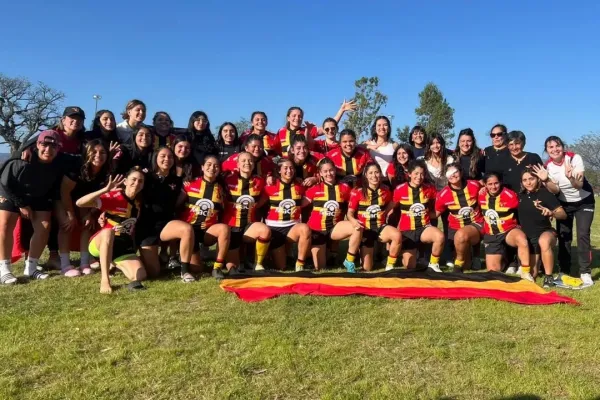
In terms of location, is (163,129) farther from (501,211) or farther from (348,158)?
(501,211)

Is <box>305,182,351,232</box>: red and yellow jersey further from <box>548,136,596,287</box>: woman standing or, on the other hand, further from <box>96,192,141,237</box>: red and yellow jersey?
<box>548,136,596,287</box>: woman standing

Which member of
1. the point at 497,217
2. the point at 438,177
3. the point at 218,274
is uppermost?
the point at 438,177

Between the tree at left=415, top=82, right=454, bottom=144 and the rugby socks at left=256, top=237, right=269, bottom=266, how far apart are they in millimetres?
34114

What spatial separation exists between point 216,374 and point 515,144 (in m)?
5.11

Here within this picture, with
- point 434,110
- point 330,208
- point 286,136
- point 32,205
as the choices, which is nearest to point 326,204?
point 330,208

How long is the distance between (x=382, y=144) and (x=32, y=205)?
482 centimetres

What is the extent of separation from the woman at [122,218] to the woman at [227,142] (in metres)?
1.62

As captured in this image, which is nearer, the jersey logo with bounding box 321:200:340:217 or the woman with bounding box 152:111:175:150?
the jersey logo with bounding box 321:200:340:217

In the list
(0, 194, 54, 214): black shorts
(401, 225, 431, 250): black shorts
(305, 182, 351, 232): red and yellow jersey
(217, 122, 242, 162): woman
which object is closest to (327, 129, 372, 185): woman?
(305, 182, 351, 232): red and yellow jersey

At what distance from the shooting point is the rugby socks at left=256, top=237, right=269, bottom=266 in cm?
610

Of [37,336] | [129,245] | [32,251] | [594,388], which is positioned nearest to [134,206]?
[129,245]

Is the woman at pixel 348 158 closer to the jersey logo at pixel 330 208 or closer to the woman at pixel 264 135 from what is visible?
the jersey logo at pixel 330 208

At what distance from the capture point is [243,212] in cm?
614

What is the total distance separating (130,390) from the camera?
289 centimetres
